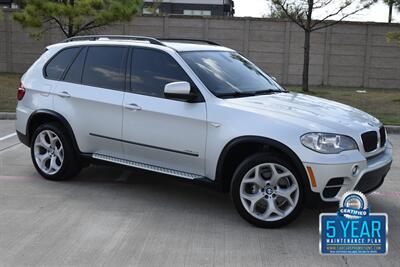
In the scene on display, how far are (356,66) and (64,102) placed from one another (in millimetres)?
19262

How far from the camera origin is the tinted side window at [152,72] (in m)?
5.43

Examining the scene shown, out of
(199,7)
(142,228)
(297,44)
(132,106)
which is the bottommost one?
(142,228)

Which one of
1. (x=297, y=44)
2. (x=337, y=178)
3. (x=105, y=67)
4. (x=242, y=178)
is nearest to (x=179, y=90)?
(x=242, y=178)

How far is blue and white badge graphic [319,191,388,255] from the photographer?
12.5ft

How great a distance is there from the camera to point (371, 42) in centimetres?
2292

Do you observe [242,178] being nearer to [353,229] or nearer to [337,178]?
[337,178]

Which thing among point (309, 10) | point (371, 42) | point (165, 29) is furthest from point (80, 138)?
point (371, 42)

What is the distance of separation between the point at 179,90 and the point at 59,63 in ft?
6.74

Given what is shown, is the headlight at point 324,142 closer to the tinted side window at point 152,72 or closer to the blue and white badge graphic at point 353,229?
the blue and white badge graphic at point 353,229

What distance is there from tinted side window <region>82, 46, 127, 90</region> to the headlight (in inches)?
86.9

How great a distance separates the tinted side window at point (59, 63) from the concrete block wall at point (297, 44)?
17232mm

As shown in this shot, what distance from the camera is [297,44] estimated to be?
23.1m

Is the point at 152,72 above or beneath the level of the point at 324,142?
above

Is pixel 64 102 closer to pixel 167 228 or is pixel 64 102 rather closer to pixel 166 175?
pixel 166 175
